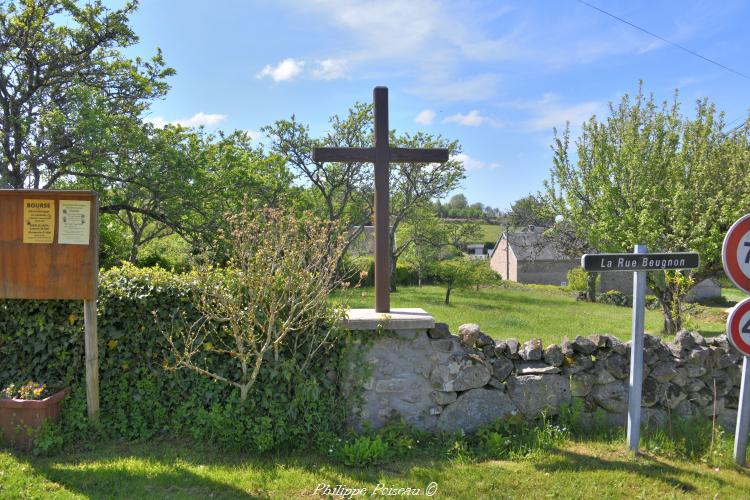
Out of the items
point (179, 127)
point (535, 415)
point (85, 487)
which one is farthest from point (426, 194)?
point (85, 487)

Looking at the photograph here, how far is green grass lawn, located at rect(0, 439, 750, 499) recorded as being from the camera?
342cm

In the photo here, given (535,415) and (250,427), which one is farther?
(535,415)

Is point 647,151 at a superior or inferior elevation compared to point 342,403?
superior

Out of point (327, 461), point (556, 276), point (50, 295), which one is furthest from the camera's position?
point (556, 276)

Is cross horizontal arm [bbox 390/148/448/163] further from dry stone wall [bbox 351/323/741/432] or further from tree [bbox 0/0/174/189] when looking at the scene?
tree [bbox 0/0/174/189]

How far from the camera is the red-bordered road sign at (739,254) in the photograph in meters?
3.80

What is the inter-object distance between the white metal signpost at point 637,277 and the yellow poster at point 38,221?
4.54 metres

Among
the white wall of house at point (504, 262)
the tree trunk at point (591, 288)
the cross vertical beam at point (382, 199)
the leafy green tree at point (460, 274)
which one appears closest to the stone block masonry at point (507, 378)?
the cross vertical beam at point (382, 199)

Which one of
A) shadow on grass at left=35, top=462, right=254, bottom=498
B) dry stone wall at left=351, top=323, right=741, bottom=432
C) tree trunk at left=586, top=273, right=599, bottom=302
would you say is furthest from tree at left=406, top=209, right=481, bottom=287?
shadow on grass at left=35, top=462, right=254, bottom=498

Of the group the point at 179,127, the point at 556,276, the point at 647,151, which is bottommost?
the point at 556,276

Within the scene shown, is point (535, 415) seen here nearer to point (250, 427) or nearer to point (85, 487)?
point (250, 427)

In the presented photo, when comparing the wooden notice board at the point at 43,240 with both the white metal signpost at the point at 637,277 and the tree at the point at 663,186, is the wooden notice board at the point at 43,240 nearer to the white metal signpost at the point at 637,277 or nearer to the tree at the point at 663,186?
the white metal signpost at the point at 637,277

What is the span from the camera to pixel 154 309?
4434mm

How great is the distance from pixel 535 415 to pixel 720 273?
1092 cm
